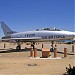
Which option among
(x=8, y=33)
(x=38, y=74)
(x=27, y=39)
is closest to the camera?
(x=38, y=74)

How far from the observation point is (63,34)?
110 ft

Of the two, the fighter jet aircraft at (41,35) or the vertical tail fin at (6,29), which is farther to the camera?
the vertical tail fin at (6,29)

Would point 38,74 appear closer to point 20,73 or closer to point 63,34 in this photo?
point 20,73

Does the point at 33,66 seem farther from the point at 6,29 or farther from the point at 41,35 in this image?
the point at 6,29

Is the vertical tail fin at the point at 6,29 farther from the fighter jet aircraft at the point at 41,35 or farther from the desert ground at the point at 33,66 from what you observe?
the desert ground at the point at 33,66

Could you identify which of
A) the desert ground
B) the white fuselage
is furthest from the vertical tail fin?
the desert ground

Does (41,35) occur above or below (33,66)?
above

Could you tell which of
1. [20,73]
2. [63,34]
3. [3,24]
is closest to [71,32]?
[63,34]

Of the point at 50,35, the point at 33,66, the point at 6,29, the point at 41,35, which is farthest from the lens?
the point at 6,29

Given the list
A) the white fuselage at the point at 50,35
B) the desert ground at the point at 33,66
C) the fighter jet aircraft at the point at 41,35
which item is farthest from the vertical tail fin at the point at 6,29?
the desert ground at the point at 33,66

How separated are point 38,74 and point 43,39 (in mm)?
21141

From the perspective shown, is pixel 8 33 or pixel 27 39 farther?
pixel 8 33

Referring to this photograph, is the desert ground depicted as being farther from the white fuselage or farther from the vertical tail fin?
Answer: the vertical tail fin

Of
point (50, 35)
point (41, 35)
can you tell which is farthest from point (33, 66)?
point (41, 35)
